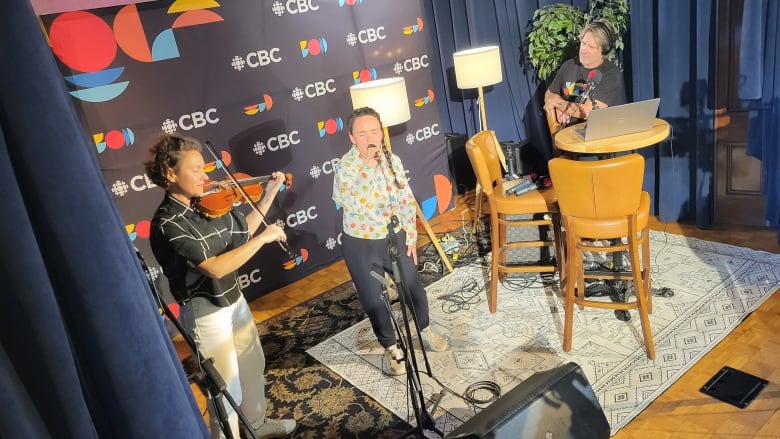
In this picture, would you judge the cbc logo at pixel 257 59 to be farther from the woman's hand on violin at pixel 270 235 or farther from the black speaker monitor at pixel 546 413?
the black speaker monitor at pixel 546 413

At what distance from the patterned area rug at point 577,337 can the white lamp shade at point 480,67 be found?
1723 mm

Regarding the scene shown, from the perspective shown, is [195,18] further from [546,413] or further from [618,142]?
[546,413]

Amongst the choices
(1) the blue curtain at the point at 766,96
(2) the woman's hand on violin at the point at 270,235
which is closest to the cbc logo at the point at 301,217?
(2) the woman's hand on violin at the point at 270,235

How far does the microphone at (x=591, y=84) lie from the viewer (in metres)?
3.72

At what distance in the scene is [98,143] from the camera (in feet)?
11.0

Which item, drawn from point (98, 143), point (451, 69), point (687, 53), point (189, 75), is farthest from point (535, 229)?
point (98, 143)

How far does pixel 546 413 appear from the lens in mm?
1652

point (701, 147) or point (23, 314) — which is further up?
point (23, 314)

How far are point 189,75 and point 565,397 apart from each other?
9.99 feet

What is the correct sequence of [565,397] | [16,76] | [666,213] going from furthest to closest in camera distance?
[666,213] < [565,397] < [16,76]

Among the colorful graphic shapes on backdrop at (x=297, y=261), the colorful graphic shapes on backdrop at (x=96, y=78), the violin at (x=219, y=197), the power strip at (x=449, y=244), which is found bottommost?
the power strip at (x=449, y=244)

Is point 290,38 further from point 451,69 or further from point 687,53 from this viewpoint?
point 687,53

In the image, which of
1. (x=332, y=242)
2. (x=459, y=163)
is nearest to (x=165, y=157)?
(x=332, y=242)

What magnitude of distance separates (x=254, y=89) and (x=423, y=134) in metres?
1.68
